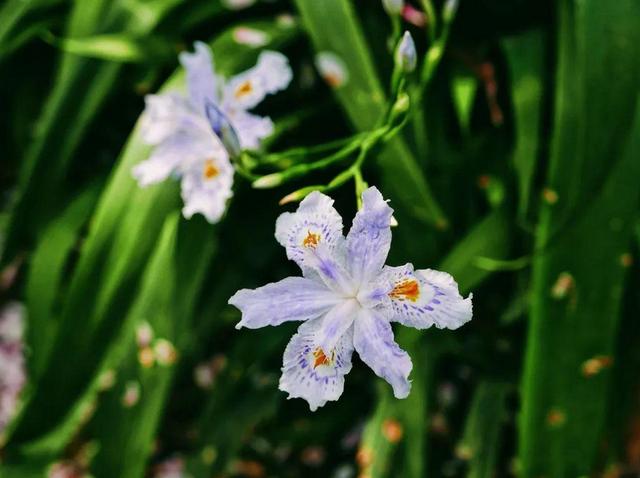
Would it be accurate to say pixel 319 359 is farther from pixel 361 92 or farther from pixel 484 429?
Result: pixel 484 429

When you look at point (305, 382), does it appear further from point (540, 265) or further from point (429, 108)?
point (429, 108)

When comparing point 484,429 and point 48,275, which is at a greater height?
point 48,275

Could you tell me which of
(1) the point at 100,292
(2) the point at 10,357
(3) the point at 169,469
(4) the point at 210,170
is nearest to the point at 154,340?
(1) the point at 100,292

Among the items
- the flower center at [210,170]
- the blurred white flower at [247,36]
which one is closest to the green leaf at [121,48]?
the blurred white flower at [247,36]

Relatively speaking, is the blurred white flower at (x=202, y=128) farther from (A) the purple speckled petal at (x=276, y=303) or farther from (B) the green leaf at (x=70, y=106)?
(B) the green leaf at (x=70, y=106)

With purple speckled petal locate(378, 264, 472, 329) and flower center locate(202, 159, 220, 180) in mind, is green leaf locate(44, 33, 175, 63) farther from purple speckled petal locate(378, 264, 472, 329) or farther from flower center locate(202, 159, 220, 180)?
purple speckled petal locate(378, 264, 472, 329)

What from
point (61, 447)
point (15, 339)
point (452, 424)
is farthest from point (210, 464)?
point (15, 339)

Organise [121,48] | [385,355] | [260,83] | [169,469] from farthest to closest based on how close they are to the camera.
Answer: [169,469]
[121,48]
[260,83]
[385,355]

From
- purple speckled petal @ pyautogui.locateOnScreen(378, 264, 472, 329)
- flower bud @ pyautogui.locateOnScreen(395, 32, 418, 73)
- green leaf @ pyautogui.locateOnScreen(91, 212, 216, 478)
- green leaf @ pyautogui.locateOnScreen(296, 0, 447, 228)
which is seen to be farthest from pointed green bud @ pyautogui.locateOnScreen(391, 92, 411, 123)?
green leaf @ pyautogui.locateOnScreen(91, 212, 216, 478)
